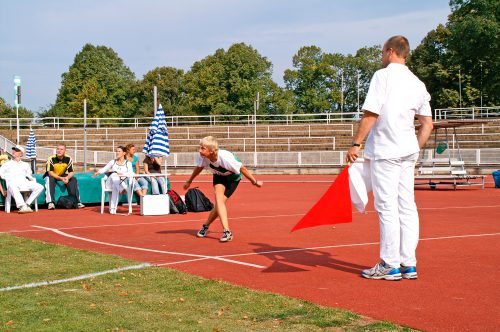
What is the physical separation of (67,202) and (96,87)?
74.7 meters

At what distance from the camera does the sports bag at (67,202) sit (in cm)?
1794

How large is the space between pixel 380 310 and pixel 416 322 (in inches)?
19.0

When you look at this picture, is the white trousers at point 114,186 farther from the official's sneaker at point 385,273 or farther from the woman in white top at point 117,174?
the official's sneaker at point 385,273

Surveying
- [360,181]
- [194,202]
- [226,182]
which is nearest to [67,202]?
[194,202]

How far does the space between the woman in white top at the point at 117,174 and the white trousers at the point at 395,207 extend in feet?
33.4

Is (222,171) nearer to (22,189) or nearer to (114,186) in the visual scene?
(114,186)

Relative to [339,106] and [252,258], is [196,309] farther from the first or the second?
[339,106]

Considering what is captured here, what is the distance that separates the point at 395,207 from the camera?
24.7ft

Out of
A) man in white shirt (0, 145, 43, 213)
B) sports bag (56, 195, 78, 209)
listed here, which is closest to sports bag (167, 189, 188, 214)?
sports bag (56, 195, 78, 209)

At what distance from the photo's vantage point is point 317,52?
334 feet

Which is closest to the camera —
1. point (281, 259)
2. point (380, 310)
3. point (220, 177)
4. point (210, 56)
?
point (380, 310)

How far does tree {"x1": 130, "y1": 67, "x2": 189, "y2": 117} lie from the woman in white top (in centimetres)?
7569

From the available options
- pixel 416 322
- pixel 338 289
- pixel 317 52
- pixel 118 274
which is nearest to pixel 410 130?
pixel 338 289

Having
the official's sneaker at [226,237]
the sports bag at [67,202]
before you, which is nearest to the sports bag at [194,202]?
the sports bag at [67,202]
